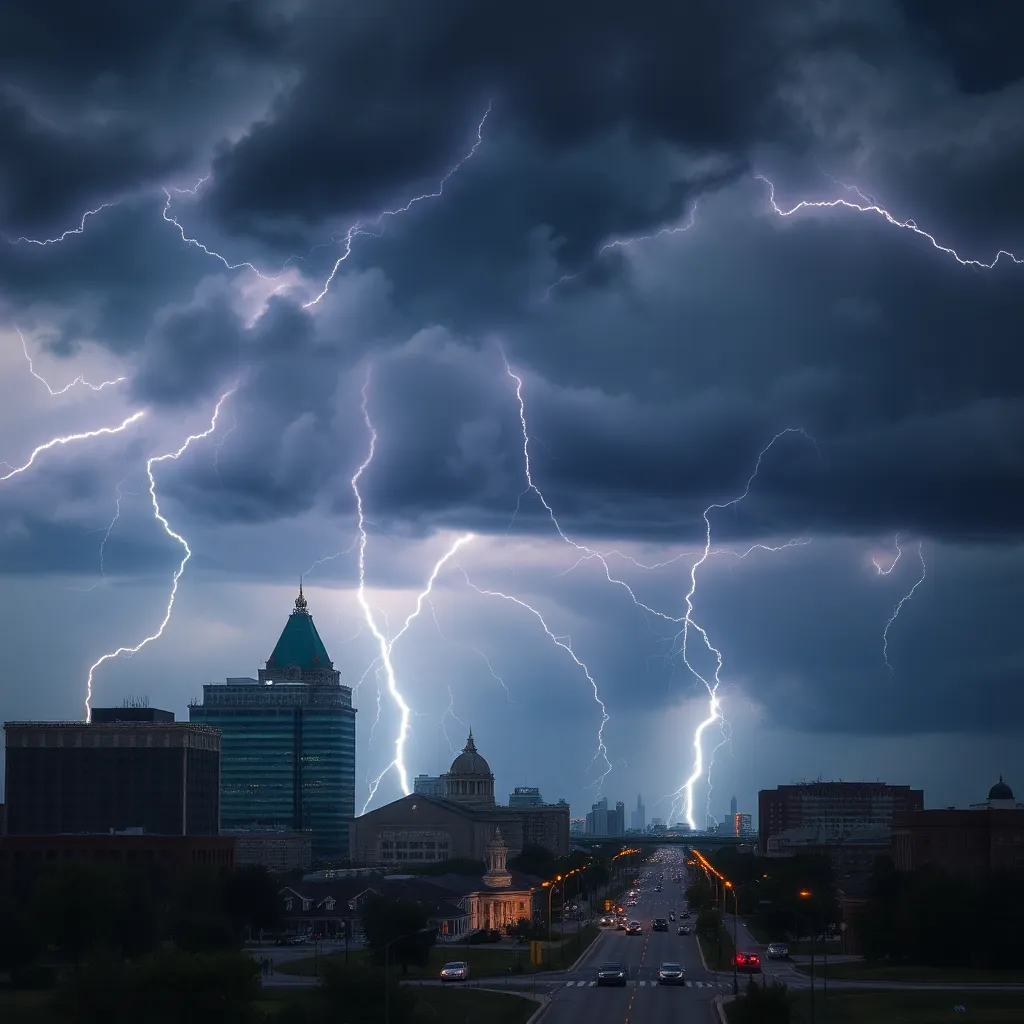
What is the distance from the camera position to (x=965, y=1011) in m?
64.9

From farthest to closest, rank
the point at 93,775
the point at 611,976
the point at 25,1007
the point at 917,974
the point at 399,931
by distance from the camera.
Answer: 1. the point at 93,775
2. the point at 399,931
3. the point at 917,974
4. the point at 611,976
5. the point at 25,1007

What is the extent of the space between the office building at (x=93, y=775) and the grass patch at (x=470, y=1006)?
98.9m

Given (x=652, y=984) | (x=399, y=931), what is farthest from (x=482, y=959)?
(x=652, y=984)

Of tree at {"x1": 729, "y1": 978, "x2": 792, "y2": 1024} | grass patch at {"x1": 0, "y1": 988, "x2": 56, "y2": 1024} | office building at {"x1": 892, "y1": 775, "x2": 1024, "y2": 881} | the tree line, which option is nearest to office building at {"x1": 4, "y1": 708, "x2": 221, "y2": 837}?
office building at {"x1": 892, "y1": 775, "x2": 1024, "y2": 881}

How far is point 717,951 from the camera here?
102250 mm

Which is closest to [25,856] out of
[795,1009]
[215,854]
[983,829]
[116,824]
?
[215,854]

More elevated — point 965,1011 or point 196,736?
point 196,736

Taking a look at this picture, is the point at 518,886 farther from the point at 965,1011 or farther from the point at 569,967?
the point at 965,1011

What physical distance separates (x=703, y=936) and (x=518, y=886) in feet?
130

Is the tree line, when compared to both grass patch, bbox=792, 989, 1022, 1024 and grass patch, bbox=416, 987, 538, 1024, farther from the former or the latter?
grass patch, bbox=416, 987, 538, 1024

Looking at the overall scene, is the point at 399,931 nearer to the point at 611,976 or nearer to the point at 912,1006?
the point at 611,976

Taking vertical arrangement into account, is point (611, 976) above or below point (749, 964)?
above

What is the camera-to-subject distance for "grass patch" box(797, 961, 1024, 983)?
8131 cm

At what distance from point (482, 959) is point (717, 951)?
13.8 meters
